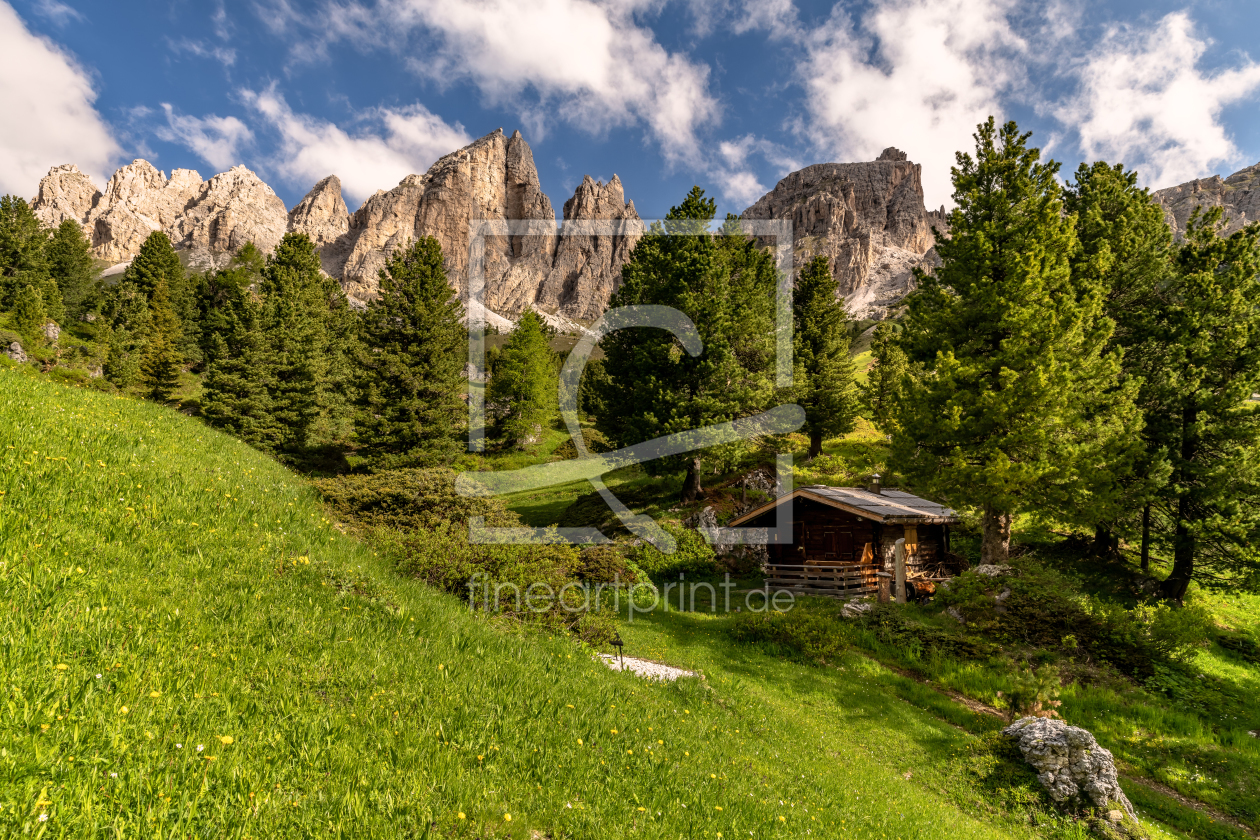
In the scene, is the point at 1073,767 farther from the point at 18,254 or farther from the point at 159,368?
the point at 18,254

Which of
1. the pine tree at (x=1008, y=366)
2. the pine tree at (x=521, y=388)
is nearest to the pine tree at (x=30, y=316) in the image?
the pine tree at (x=521, y=388)

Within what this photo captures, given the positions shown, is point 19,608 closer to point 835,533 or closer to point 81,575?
point 81,575

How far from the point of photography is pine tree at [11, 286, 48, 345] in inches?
1684

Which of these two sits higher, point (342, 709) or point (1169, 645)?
point (342, 709)

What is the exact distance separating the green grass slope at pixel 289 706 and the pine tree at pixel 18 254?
65.7 meters

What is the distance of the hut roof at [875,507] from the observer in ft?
71.9

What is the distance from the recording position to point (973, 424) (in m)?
19.0

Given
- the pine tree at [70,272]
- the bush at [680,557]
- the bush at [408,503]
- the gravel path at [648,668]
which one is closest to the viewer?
the gravel path at [648,668]

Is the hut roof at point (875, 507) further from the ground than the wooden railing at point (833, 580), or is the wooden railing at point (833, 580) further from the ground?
the hut roof at point (875, 507)

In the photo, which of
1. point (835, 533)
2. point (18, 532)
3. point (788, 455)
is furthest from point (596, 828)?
point (788, 455)

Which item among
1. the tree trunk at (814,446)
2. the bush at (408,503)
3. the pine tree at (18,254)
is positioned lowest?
the bush at (408,503)

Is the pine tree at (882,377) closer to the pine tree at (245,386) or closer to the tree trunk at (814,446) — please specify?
the tree trunk at (814,446)

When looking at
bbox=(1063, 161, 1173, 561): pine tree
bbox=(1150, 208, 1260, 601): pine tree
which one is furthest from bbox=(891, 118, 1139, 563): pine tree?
bbox=(1150, 208, 1260, 601): pine tree

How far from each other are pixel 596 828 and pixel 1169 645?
66.6 ft
